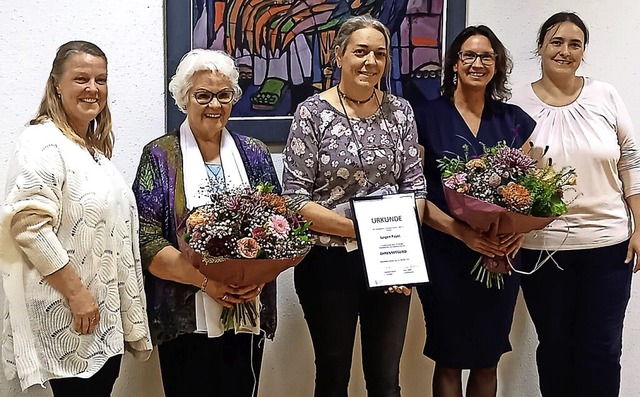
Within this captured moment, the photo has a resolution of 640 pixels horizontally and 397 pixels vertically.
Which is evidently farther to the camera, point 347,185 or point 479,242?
point 479,242

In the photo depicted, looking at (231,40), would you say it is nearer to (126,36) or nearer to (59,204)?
(126,36)

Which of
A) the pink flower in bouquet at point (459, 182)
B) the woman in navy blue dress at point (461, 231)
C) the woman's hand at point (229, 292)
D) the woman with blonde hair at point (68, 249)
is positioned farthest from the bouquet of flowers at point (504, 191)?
the woman with blonde hair at point (68, 249)

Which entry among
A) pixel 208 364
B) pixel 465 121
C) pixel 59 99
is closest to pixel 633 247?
pixel 465 121

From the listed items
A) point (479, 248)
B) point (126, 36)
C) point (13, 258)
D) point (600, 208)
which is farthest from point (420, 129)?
point (13, 258)

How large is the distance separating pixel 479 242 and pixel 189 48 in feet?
4.32

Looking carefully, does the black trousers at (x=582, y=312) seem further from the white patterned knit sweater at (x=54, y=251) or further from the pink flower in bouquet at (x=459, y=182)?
the white patterned knit sweater at (x=54, y=251)

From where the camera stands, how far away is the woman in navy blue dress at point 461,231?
2285 mm

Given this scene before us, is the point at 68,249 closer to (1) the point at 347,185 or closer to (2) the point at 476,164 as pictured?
(1) the point at 347,185

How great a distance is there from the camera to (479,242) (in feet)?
7.21

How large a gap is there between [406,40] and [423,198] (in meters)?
0.84

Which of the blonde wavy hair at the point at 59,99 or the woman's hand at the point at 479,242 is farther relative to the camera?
the woman's hand at the point at 479,242

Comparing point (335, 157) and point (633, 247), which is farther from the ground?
point (335, 157)

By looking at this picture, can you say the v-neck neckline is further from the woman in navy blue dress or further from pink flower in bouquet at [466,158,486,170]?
pink flower in bouquet at [466,158,486,170]

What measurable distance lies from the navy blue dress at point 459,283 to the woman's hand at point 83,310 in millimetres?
1128
